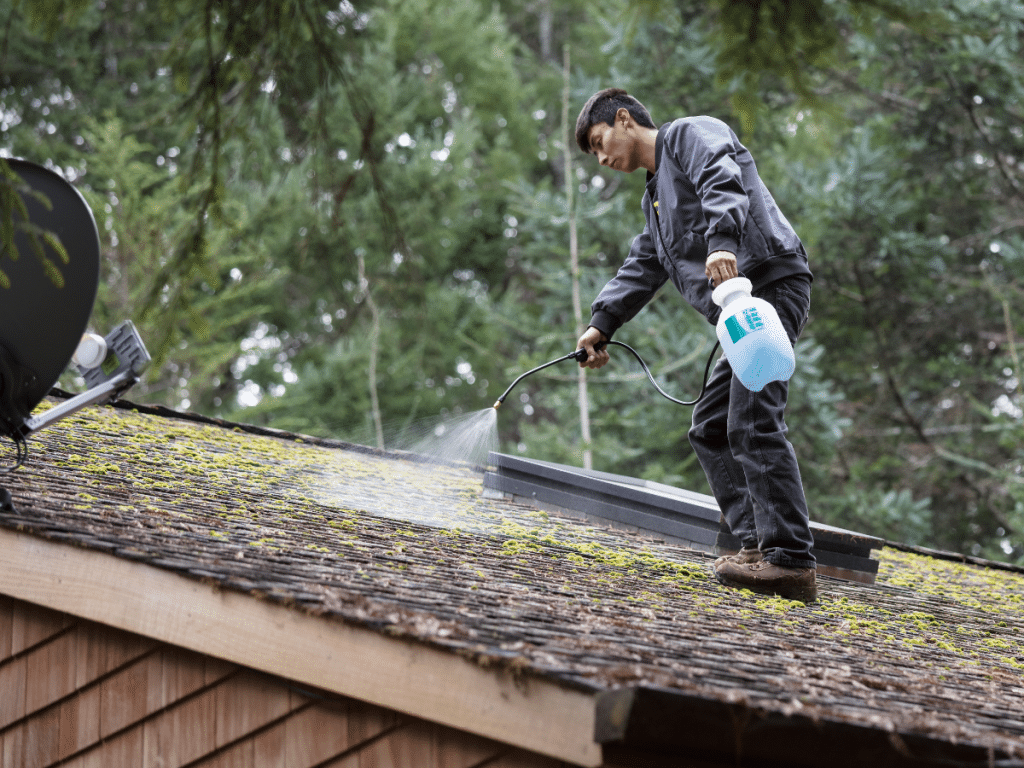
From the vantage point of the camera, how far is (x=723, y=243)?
3.09 m

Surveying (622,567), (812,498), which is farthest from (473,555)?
(812,498)

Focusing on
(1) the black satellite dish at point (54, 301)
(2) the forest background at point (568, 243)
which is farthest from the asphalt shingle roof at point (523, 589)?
(2) the forest background at point (568, 243)

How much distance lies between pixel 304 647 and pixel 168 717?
2.39 ft

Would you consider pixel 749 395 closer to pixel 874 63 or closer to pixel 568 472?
pixel 568 472

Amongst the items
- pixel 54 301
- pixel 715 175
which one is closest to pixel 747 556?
pixel 715 175

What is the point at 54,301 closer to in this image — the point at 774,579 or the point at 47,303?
the point at 47,303

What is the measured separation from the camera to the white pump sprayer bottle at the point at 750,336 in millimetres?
3113

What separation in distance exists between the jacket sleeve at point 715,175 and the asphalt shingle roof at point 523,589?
1166 millimetres

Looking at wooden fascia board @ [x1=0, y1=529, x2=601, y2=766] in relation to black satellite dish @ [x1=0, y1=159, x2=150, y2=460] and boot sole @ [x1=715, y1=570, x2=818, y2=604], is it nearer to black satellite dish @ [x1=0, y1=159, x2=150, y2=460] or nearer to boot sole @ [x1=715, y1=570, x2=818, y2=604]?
black satellite dish @ [x1=0, y1=159, x2=150, y2=460]

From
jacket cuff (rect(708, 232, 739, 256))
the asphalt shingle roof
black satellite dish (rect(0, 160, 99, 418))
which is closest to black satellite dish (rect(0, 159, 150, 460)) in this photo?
black satellite dish (rect(0, 160, 99, 418))

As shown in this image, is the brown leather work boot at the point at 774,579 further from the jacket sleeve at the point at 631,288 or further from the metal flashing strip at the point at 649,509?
the jacket sleeve at the point at 631,288

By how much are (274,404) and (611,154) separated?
1061cm

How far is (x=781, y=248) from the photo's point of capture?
331cm

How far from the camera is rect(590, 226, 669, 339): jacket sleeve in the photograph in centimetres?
393
